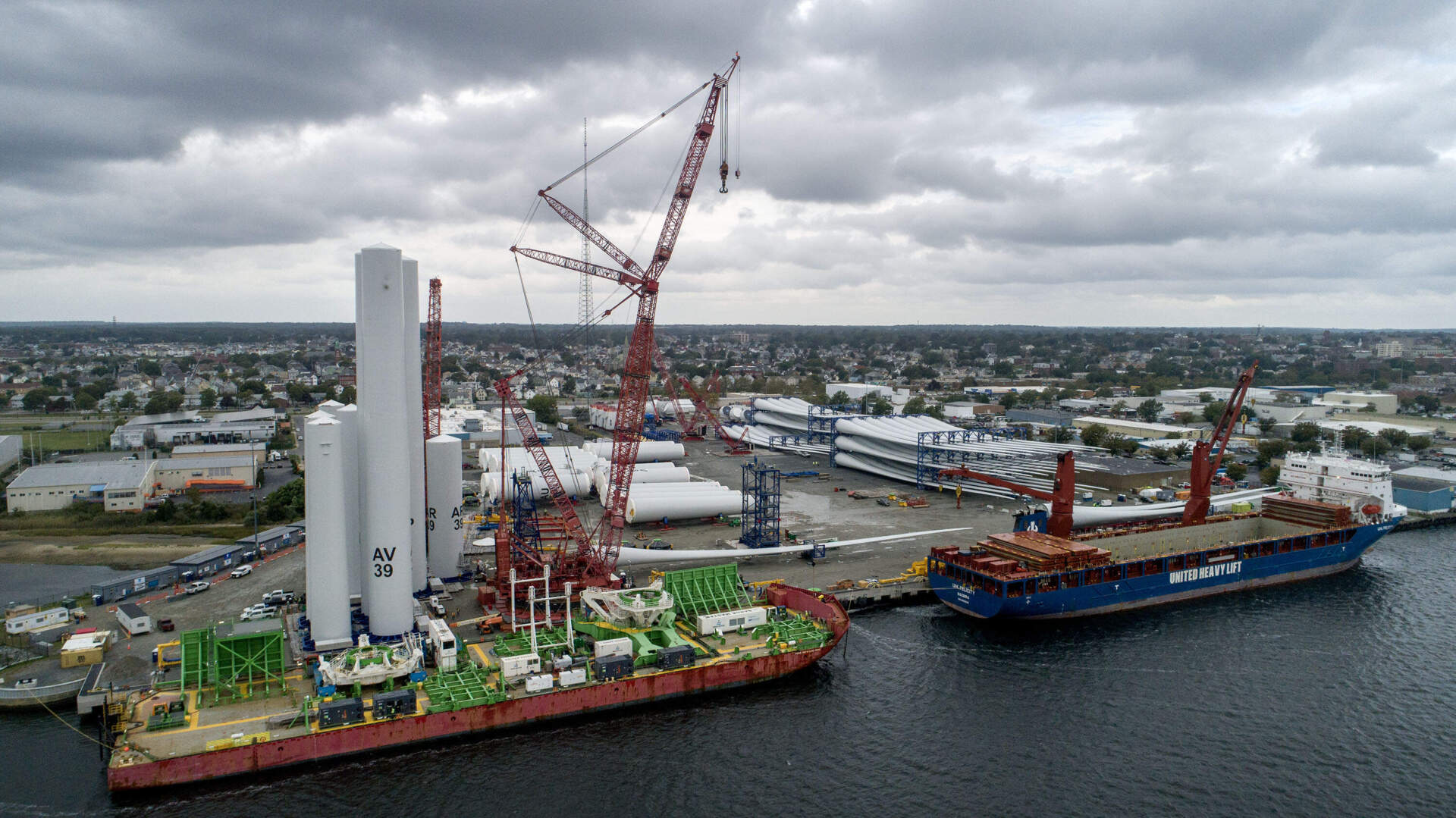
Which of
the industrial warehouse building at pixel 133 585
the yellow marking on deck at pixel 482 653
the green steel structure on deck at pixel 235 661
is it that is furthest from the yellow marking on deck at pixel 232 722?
the industrial warehouse building at pixel 133 585

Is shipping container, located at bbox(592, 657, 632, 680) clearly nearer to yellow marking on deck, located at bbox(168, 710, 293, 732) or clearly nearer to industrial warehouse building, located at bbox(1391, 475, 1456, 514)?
yellow marking on deck, located at bbox(168, 710, 293, 732)

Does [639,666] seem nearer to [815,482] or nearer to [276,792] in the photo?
[276,792]

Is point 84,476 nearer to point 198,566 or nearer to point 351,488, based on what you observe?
point 198,566

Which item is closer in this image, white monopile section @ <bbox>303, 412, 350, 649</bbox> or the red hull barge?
the red hull barge

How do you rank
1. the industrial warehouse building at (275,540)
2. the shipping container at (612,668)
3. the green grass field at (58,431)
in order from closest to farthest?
the shipping container at (612,668) < the industrial warehouse building at (275,540) < the green grass field at (58,431)

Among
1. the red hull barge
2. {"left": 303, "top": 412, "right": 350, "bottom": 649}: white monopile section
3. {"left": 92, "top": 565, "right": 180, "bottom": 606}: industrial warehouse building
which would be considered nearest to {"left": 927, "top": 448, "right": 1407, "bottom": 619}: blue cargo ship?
the red hull barge

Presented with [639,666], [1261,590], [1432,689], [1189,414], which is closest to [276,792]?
[639,666]

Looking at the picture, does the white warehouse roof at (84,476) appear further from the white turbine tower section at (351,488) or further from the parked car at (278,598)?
the white turbine tower section at (351,488)
